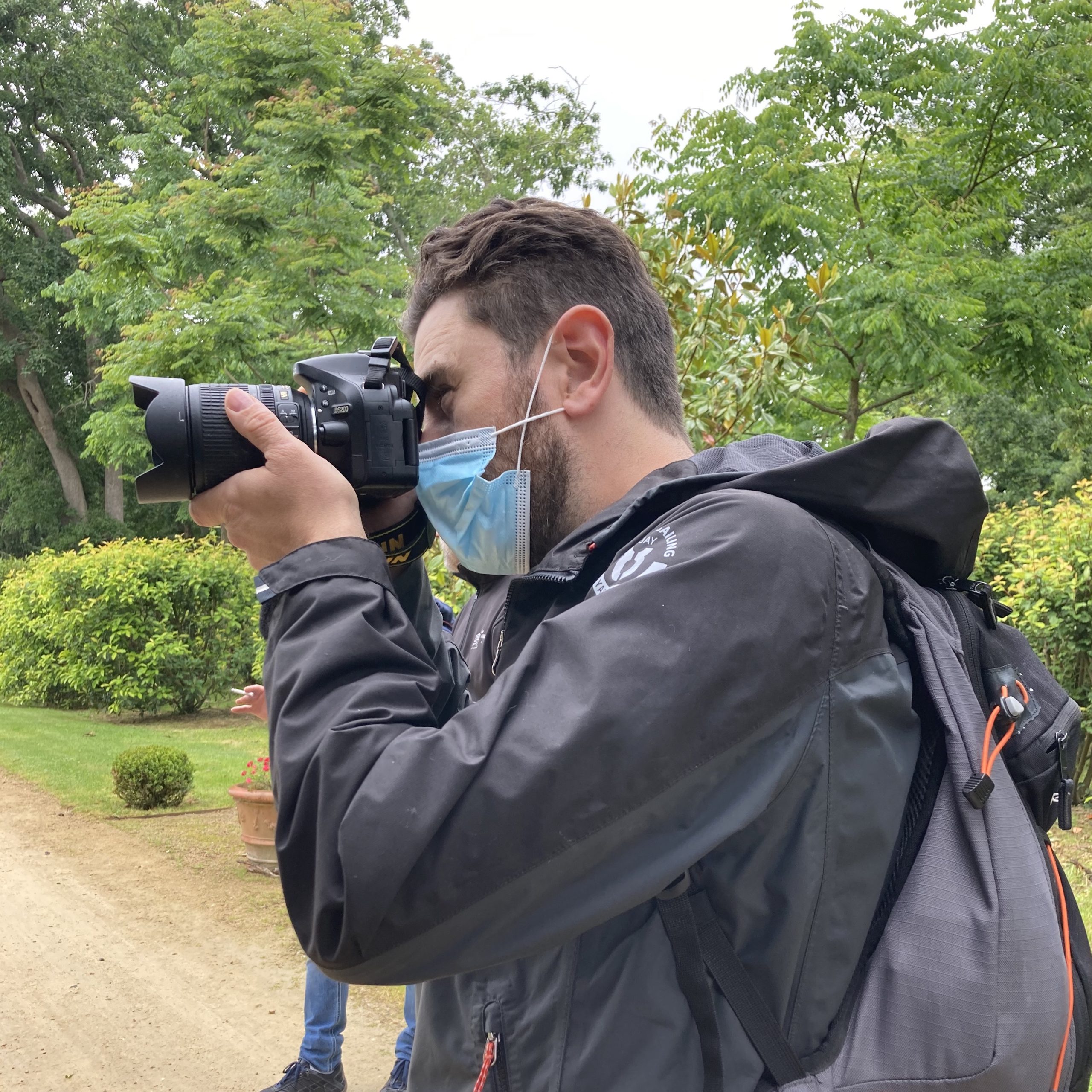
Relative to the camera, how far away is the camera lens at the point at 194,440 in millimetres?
1395

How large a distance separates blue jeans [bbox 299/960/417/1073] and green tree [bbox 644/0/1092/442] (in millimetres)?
6067

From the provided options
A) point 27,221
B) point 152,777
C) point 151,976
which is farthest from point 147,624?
point 27,221

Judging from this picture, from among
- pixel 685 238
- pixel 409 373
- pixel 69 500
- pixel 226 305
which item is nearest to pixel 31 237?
pixel 69 500

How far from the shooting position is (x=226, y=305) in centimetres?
926

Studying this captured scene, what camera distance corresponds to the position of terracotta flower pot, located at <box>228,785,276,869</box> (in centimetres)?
671

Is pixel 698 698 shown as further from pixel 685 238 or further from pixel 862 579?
pixel 685 238

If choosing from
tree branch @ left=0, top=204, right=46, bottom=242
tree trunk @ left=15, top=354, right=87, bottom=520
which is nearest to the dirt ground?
tree trunk @ left=15, top=354, right=87, bottom=520

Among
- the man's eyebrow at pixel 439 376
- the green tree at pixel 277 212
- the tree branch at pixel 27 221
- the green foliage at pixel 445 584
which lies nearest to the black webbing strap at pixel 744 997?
the man's eyebrow at pixel 439 376

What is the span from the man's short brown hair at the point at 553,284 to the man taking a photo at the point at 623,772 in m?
0.26

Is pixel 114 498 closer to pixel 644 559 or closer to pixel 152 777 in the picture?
pixel 152 777

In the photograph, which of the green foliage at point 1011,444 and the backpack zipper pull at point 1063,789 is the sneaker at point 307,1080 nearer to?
the backpack zipper pull at point 1063,789

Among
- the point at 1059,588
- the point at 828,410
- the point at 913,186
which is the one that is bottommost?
the point at 1059,588

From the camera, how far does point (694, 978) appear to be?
1.10 m

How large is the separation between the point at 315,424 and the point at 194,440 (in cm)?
17
